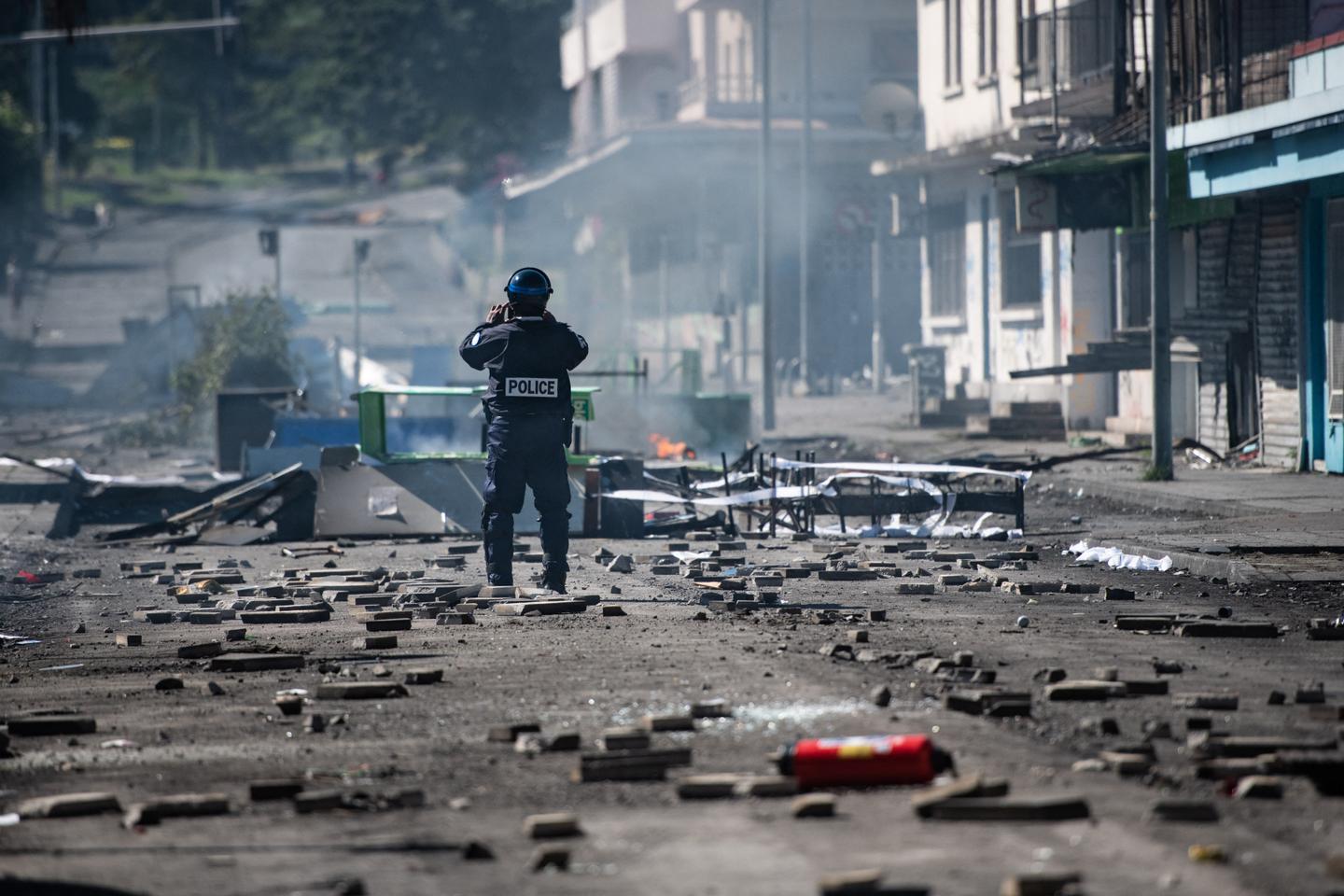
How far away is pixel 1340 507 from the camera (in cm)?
1555

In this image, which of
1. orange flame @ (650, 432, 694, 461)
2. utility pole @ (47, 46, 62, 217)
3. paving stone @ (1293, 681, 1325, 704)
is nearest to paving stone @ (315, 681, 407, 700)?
paving stone @ (1293, 681, 1325, 704)

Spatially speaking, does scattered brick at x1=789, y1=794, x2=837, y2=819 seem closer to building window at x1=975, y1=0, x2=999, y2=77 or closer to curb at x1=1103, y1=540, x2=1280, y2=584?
curb at x1=1103, y1=540, x2=1280, y2=584

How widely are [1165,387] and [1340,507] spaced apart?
125 inches

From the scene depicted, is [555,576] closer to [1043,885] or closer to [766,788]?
[766,788]

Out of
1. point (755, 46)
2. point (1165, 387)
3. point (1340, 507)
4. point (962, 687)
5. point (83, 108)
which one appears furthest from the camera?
point (83, 108)

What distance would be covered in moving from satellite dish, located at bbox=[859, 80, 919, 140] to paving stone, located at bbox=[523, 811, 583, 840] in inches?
1248

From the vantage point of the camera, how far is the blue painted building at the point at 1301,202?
17.8 metres

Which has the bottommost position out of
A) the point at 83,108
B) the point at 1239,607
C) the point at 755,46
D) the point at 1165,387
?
the point at 1239,607

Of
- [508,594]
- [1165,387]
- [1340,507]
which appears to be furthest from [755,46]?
[508,594]

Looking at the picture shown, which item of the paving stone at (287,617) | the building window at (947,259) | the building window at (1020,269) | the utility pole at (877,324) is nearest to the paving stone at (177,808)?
the paving stone at (287,617)

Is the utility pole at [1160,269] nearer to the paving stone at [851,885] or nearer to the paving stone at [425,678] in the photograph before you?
the paving stone at [425,678]

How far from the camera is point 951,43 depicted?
33.5m

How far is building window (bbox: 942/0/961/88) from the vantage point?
33.1 metres

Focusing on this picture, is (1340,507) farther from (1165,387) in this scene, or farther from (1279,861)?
(1279,861)
